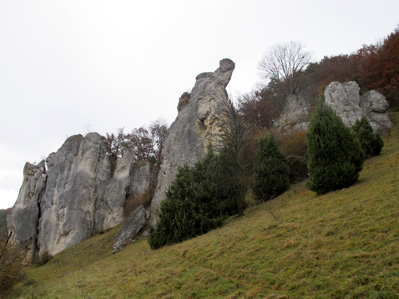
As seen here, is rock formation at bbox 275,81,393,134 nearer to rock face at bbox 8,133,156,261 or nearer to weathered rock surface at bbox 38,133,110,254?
rock face at bbox 8,133,156,261

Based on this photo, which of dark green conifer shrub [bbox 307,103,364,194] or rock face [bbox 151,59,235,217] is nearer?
dark green conifer shrub [bbox 307,103,364,194]

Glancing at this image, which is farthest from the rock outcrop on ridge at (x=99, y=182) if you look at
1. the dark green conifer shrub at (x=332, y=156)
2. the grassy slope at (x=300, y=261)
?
the grassy slope at (x=300, y=261)

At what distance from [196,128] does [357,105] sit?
16.1 meters

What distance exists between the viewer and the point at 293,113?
35656 millimetres

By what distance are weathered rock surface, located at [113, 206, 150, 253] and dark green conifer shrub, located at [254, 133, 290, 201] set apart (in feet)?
37.3

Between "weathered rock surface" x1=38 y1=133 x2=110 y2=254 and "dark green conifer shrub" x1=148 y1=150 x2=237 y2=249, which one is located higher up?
"weathered rock surface" x1=38 y1=133 x2=110 y2=254

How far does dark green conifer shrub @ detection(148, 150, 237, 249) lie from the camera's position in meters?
15.1

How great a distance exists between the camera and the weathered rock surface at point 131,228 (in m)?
22.3

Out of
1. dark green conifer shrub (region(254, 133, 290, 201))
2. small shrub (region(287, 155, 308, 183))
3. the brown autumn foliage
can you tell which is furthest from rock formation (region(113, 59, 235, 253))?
the brown autumn foliage

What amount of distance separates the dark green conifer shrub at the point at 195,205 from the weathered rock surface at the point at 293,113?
18807mm

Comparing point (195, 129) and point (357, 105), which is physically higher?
point (195, 129)

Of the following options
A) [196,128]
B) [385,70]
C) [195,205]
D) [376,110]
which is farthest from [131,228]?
[385,70]

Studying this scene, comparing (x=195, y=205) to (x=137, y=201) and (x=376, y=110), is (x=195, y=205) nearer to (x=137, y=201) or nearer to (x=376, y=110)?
(x=137, y=201)

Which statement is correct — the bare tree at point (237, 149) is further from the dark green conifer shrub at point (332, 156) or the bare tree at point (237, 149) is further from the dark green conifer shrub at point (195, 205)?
the dark green conifer shrub at point (332, 156)
